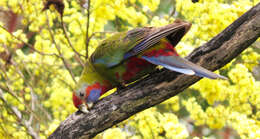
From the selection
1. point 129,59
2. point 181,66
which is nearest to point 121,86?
point 129,59

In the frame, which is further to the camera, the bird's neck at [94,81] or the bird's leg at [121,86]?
the bird's neck at [94,81]

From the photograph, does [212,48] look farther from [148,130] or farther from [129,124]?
[129,124]

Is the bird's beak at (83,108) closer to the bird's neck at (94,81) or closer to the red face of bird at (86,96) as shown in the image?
the red face of bird at (86,96)

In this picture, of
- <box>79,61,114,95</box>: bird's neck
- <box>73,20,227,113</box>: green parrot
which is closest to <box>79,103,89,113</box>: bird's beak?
<box>73,20,227,113</box>: green parrot

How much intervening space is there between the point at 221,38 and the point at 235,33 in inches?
3.1

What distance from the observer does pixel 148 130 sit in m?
2.19

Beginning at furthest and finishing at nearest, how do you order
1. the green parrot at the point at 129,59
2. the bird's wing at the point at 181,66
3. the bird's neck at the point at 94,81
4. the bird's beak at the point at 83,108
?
1. the bird's neck at the point at 94,81
2. the bird's beak at the point at 83,108
3. the green parrot at the point at 129,59
4. the bird's wing at the point at 181,66

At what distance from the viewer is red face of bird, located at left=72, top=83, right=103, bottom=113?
6.71 feet

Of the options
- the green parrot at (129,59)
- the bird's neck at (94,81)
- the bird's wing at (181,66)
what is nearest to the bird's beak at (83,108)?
the green parrot at (129,59)

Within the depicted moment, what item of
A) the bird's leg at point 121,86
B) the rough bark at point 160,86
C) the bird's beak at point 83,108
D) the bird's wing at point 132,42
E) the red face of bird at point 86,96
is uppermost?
the bird's wing at point 132,42

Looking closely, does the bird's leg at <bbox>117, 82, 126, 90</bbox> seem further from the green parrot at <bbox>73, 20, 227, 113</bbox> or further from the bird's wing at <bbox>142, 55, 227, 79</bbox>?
the bird's wing at <bbox>142, 55, 227, 79</bbox>

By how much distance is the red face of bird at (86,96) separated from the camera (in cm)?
204

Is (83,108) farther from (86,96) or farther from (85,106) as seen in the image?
(86,96)

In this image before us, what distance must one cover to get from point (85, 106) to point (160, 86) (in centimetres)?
51
